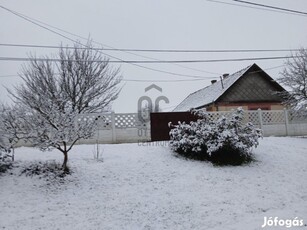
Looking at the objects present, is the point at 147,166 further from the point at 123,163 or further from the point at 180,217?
the point at 180,217

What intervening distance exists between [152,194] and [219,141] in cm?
325

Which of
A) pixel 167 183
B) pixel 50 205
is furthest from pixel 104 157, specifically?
pixel 50 205

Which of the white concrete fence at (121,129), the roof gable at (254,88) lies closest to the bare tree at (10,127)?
the white concrete fence at (121,129)

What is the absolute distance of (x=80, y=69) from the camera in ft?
65.7

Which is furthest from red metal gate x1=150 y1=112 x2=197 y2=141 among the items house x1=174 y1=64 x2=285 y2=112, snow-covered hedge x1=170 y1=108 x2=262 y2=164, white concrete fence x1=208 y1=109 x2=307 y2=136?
house x1=174 y1=64 x2=285 y2=112

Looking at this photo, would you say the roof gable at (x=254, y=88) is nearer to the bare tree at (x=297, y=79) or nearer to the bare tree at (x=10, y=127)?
the bare tree at (x=297, y=79)

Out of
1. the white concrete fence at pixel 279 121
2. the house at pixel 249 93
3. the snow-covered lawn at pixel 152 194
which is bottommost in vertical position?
the snow-covered lawn at pixel 152 194

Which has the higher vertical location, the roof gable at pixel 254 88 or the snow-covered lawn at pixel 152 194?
the roof gable at pixel 254 88

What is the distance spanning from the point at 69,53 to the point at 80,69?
1337 mm

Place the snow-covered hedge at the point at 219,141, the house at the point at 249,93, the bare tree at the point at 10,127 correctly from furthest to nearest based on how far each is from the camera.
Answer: the house at the point at 249,93 → the snow-covered hedge at the point at 219,141 → the bare tree at the point at 10,127

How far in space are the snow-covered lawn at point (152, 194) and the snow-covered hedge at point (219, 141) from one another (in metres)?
0.47

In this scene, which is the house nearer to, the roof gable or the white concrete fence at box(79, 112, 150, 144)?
the roof gable

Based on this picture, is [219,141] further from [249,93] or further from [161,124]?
[249,93]

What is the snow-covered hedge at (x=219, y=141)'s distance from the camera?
916cm
